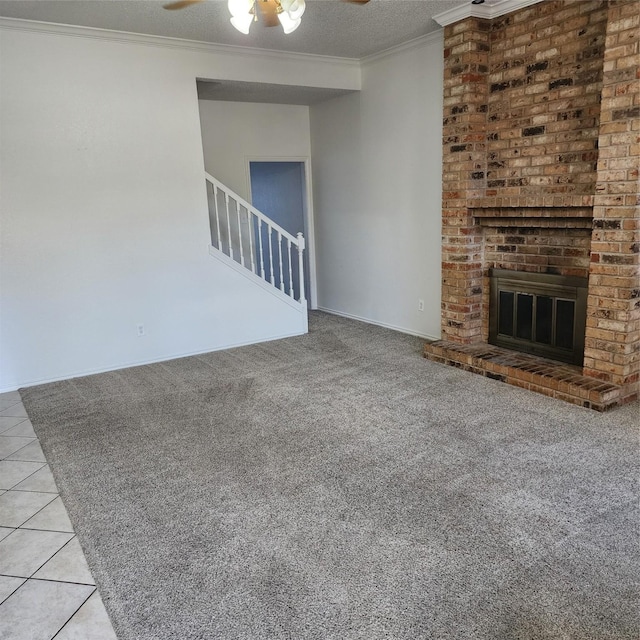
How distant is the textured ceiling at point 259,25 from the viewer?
3.96 m

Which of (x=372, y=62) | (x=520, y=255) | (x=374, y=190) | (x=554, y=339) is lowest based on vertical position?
(x=554, y=339)

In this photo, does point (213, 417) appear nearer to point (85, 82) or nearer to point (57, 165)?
point (57, 165)

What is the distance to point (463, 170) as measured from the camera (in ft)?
15.2

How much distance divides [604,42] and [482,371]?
2526 millimetres

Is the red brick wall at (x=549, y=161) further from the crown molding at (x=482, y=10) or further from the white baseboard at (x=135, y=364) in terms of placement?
the white baseboard at (x=135, y=364)

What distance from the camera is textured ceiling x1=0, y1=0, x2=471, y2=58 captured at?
396cm

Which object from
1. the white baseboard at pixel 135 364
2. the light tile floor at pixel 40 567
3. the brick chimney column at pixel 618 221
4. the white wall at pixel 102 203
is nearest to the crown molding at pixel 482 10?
the brick chimney column at pixel 618 221

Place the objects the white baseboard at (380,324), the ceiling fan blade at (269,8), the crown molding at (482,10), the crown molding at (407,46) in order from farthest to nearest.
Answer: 1. the white baseboard at (380,324)
2. the crown molding at (407,46)
3. the crown molding at (482,10)
4. the ceiling fan blade at (269,8)

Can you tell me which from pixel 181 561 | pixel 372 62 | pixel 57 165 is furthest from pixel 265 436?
pixel 372 62

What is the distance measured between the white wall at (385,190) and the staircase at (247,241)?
67 centimetres

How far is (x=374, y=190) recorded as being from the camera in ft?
19.6

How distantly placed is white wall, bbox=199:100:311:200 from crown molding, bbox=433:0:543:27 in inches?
106

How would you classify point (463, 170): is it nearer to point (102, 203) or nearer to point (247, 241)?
point (247, 241)

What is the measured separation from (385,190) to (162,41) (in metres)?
2.63
